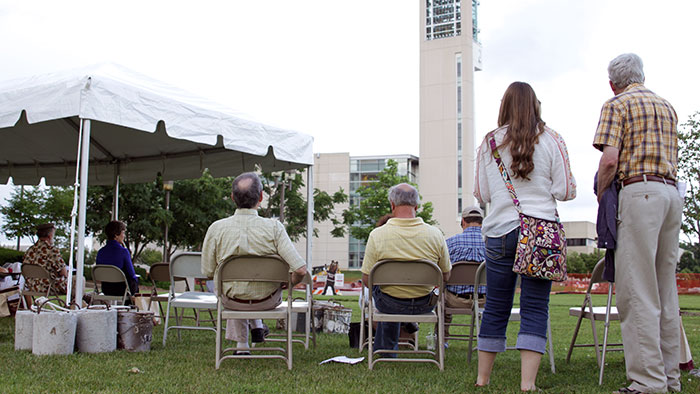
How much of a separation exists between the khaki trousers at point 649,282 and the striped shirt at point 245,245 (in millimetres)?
2306

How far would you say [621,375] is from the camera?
14.7 ft

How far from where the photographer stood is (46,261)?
8.20 m

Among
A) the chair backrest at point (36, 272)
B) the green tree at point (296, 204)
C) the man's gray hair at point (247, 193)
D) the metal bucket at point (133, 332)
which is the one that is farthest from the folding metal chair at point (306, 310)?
the green tree at point (296, 204)

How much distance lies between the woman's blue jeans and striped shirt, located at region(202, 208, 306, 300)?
5.24 ft

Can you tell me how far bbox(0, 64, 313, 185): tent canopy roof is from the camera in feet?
20.7

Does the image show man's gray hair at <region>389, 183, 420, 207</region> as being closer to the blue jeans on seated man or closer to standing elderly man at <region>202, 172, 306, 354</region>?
the blue jeans on seated man

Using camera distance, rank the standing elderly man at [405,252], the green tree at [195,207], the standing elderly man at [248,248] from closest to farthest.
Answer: the standing elderly man at [248,248] → the standing elderly man at [405,252] → the green tree at [195,207]

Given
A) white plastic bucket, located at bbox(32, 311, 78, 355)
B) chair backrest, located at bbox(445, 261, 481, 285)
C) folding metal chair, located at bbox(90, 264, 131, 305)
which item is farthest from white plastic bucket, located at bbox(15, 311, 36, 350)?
chair backrest, located at bbox(445, 261, 481, 285)

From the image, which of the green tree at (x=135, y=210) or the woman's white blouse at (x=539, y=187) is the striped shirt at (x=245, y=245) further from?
the green tree at (x=135, y=210)

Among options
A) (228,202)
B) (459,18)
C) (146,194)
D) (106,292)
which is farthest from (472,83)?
(106,292)

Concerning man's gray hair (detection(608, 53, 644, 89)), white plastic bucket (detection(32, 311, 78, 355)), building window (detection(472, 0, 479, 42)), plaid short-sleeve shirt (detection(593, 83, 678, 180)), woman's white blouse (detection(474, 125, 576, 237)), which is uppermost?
building window (detection(472, 0, 479, 42))

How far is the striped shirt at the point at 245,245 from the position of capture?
4.83 metres

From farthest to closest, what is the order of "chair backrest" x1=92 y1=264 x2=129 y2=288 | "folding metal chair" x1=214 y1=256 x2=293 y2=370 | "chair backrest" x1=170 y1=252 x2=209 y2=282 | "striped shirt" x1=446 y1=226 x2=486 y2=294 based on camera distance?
1. "chair backrest" x1=92 y1=264 x2=129 y2=288
2. "striped shirt" x1=446 y1=226 x2=486 y2=294
3. "chair backrest" x1=170 y1=252 x2=209 y2=282
4. "folding metal chair" x1=214 y1=256 x2=293 y2=370

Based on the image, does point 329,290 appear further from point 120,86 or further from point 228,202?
point 120,86
